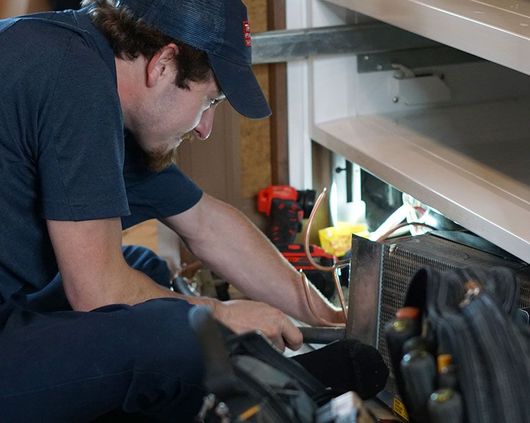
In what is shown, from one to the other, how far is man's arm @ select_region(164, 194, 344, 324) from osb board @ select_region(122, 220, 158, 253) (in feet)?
1.32

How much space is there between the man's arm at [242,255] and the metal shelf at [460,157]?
25 centimetres

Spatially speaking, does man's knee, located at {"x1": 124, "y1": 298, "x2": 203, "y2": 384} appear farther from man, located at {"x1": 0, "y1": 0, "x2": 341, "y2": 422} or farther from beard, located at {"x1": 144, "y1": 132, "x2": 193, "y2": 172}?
beard, located at {"x1": 144, "y1": 132, "x2": 193, "y2": 172}

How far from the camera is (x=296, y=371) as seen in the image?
1091mm

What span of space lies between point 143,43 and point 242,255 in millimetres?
525

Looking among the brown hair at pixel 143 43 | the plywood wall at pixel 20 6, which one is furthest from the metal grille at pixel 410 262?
the plywood wall at pixel 20 6

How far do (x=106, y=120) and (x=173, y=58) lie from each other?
0.46ft

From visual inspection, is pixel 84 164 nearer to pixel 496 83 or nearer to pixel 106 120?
pixel 106 120

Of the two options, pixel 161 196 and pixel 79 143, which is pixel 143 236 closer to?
pixel 161 196

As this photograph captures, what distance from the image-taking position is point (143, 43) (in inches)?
56.9

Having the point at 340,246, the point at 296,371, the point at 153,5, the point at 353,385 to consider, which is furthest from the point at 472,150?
the point at 296,371

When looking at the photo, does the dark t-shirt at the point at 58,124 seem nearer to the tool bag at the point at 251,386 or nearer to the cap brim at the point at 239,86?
the cap brim at the point at 239,86

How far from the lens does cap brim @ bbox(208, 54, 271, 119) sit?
147 cm

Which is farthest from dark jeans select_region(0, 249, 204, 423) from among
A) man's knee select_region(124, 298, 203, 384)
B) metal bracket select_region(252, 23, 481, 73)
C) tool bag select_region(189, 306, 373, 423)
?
metal bracket select_region(252, 23, 481, 73)

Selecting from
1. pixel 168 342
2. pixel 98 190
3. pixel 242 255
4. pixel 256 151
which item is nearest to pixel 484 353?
pixel 168 342
